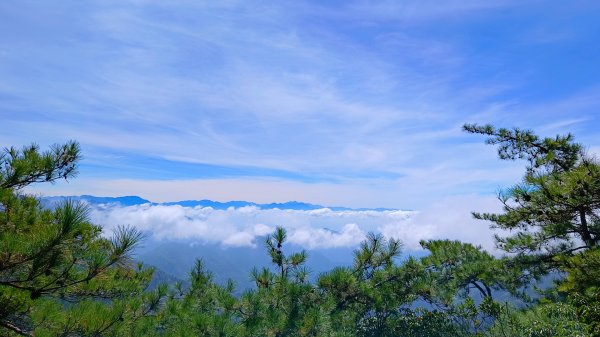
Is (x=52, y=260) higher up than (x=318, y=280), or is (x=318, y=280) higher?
(x=52, y=260)

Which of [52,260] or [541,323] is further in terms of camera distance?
[541,323]

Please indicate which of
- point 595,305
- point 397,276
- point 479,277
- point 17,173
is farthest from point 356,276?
point 17,173

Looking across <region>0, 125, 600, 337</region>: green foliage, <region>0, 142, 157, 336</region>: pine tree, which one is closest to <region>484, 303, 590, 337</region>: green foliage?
<region>0, 125, 600, 337</region>: green foliage

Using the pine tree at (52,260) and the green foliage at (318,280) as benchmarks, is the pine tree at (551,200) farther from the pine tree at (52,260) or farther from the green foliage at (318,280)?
the pine tree at (52,260)

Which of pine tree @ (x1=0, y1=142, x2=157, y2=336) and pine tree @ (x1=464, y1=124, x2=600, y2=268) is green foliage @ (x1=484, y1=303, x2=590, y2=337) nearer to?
pine tree @ (x1=464, y1=124, x2=600, y2=268)

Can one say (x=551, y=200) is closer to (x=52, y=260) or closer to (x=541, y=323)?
(x=541, y=323)

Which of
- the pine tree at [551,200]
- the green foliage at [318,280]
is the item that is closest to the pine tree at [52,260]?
the green foliage at [318,280]

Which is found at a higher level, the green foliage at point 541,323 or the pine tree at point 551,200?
the pine tree at point 551,200

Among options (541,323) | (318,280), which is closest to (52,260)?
(318,280)

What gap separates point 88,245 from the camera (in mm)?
4590

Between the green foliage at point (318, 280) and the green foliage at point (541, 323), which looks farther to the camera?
the green foliage at point (541, 323)

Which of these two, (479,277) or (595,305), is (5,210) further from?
(479,277)

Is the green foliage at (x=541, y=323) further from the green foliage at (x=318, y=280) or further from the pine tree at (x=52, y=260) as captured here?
the pine tree at (x=52, y=260)

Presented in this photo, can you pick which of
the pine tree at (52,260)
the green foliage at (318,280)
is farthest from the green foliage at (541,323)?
the pine tree at (52,260)
